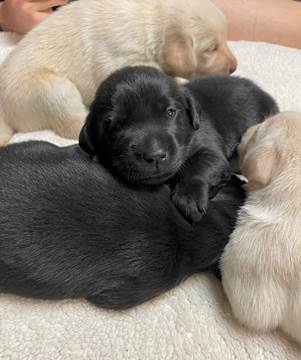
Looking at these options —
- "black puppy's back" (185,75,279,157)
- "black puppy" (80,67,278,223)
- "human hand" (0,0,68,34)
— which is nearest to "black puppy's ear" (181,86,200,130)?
"black puppy" (80,67,278,223)

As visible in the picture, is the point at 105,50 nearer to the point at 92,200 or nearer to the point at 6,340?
the point at 92,200

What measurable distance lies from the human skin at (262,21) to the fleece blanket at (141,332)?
2783 mm

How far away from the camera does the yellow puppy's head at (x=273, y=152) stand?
1.80 m

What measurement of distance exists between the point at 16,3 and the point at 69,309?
8.89ft

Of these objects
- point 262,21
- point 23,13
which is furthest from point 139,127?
point 262,21

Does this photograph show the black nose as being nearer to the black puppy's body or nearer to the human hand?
the black puppy's body

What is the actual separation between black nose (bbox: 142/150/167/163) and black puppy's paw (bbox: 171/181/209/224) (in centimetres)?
19

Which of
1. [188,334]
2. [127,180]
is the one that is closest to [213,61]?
[127,180]

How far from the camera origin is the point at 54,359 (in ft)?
5.48

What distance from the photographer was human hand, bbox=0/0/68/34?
3617 mm

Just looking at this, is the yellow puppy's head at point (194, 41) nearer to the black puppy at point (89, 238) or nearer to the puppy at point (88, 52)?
the puppy at point (88, 52)

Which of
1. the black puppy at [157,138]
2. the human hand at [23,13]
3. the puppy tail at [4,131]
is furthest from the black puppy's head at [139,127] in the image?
the human hand at [23,13]

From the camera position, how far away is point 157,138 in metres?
1.89

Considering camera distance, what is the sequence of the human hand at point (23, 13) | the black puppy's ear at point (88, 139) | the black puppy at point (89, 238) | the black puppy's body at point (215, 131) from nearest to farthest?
the black puppy at point (89, 238) < the black puppy's body at point (215, 131) < the black puppy's ear at point (88, 139) < the human hand at point (23, 13)
